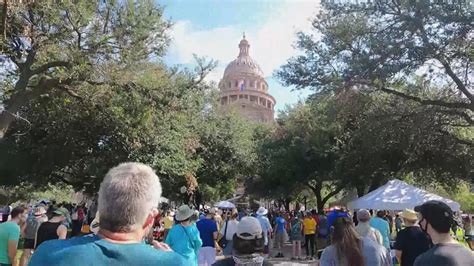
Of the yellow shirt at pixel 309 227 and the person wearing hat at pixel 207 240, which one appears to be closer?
the person wearing hat at pixel 207 240

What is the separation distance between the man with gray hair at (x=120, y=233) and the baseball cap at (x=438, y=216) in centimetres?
239

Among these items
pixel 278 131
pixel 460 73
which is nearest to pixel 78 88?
pixel 460 73

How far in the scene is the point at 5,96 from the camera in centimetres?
1798

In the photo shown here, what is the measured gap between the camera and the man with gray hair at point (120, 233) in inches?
74.7

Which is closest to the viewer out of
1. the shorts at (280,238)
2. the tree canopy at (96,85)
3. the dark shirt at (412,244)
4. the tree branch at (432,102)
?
the dark shirt at (412,244)

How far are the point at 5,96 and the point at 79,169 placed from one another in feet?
39.4

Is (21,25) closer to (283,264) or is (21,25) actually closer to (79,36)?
(79,36)

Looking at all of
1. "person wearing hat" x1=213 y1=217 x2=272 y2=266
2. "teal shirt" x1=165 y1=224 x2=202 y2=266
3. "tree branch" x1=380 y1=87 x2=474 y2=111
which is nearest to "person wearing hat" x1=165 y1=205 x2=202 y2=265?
"teal shirt" x1=165 y1=224 x2=202 y2=266

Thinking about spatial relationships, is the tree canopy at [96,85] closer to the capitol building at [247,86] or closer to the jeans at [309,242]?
the jeans at [309,242]

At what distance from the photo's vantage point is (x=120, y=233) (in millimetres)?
1988

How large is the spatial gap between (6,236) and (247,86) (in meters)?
101

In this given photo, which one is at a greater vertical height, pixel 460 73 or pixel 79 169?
pixel 460 73

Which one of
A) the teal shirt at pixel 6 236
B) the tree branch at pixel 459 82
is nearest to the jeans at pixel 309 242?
the tree branch at pixel 459 82

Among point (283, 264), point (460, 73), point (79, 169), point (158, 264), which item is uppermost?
point (460, 73)
